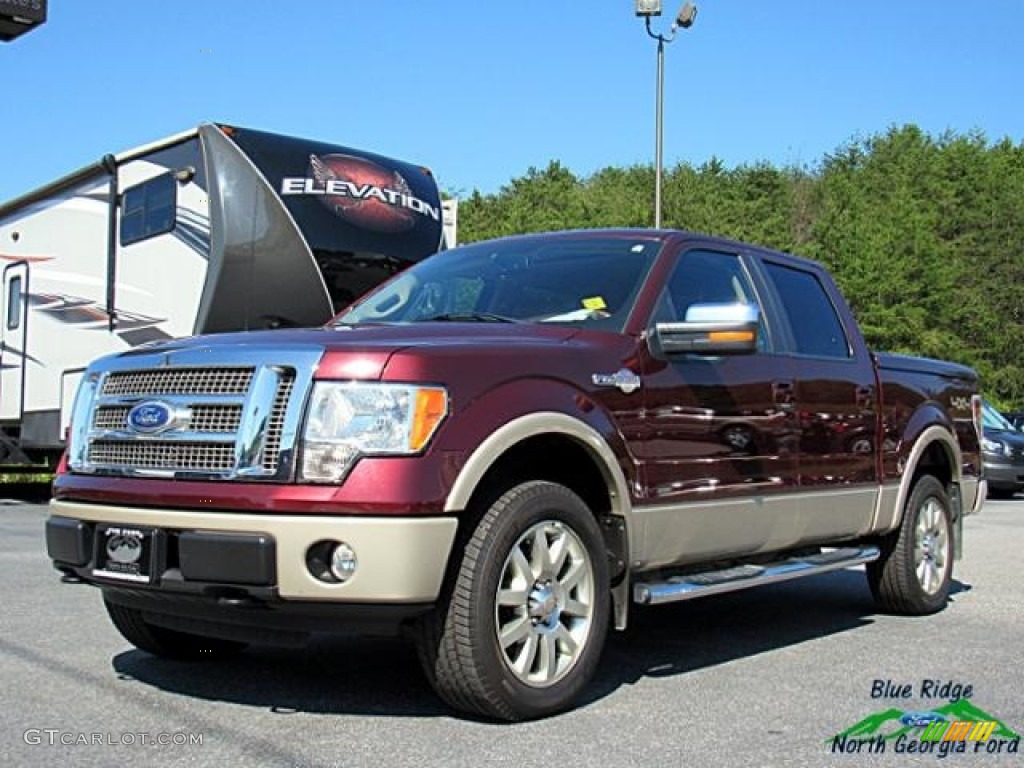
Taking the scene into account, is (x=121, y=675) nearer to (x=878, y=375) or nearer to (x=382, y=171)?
(x=878, y=375)

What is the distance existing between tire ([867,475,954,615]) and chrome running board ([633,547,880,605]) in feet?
1.22

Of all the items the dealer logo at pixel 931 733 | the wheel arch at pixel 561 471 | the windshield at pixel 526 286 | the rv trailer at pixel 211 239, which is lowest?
the dealer logo at pixel 931 733

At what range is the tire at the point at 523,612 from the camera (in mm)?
4055

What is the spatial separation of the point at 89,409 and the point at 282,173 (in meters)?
5.82

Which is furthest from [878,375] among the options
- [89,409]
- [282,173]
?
[282,173]

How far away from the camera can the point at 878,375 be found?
668 cm

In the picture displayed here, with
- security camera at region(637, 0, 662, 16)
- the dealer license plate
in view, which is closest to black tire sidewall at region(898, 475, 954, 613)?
the dealer license plate

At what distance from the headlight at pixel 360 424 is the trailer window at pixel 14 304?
10.9m

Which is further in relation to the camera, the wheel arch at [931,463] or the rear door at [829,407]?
the wheel arch at [931,463]

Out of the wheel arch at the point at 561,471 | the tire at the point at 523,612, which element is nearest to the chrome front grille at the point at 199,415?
the wheel arch at the point at 561,471

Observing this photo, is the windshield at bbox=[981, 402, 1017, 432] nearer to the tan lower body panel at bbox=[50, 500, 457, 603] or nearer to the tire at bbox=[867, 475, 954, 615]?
the tire at bbox=[867, 475, 954, 615]

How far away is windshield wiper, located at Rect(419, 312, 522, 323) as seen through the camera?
16.7ft

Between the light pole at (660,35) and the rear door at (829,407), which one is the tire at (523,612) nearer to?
the rear door at (829,407)

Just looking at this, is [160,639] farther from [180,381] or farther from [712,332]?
[712,332]
